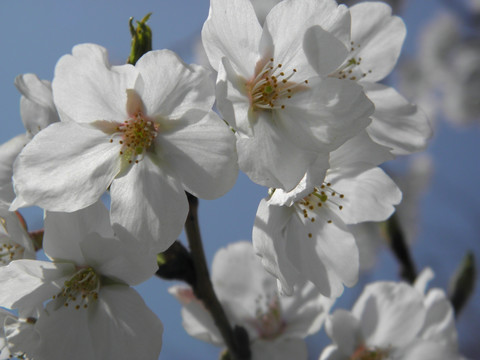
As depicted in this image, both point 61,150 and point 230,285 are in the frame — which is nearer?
point 61,150

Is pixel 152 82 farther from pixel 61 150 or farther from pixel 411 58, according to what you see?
pixel 411 58

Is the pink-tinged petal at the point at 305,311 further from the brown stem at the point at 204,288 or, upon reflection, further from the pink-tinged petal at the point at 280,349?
the brown stem at the point at 204,288

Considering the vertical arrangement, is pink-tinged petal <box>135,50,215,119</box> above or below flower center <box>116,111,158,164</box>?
above

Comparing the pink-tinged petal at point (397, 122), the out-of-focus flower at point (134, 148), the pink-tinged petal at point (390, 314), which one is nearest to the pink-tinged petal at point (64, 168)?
the out-of-focus flower at point (134, 148)

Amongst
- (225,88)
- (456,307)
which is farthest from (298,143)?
(456,307)

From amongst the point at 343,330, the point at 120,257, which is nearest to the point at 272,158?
the point at 120,257

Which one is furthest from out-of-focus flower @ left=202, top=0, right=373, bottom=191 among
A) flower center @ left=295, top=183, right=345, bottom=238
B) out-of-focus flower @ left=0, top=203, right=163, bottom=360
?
out-of-focus flower @ left=0, top=203, right=163, bottom=360

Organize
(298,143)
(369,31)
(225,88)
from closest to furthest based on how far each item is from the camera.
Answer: (225,88), (298,143), (369,31)

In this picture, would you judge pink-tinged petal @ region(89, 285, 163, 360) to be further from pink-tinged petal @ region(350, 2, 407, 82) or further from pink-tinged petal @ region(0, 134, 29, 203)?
pink-tinged petal @ region(350, 2, 407, 82)
